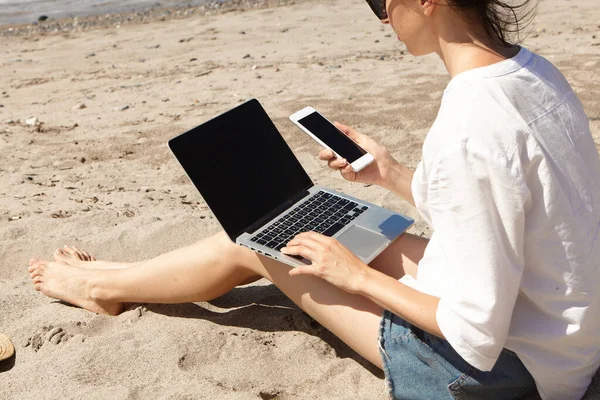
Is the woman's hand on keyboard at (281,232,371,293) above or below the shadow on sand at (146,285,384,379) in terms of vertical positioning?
above

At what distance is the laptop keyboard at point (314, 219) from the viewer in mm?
2570

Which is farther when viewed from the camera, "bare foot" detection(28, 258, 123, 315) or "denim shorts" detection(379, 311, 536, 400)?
"bare foot" detection(28, 258, 123, 315)

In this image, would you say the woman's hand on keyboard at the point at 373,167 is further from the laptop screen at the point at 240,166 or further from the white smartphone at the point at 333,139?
the laptop screen at the point at 240,166

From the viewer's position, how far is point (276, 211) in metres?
2.77

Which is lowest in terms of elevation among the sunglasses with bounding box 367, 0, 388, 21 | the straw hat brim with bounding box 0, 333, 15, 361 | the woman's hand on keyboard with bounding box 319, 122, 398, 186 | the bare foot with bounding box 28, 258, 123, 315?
the straw hat brim with bounding box 0, 333, 15, 361

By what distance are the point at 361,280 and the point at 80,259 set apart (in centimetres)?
186

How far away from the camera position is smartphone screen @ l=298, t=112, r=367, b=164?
2.61 metres

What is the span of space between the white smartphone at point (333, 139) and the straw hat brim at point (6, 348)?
56.1 inches

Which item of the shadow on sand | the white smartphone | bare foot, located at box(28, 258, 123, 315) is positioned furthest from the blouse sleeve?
bare foot, located at box(28, 258, 123, 315)

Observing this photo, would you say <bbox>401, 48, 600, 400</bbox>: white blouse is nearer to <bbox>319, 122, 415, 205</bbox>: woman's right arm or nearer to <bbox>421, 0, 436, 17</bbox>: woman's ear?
<bbox>421, 0, 436, 17</bbox>: woman's ear

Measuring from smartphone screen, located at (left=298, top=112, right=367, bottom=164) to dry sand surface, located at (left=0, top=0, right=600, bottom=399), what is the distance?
766mm

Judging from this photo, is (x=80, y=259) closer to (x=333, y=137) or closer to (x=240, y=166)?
(x=240, y=166)

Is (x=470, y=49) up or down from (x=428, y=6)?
down

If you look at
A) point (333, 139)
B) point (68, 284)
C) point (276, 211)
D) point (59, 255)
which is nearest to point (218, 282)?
point (276, 211)
